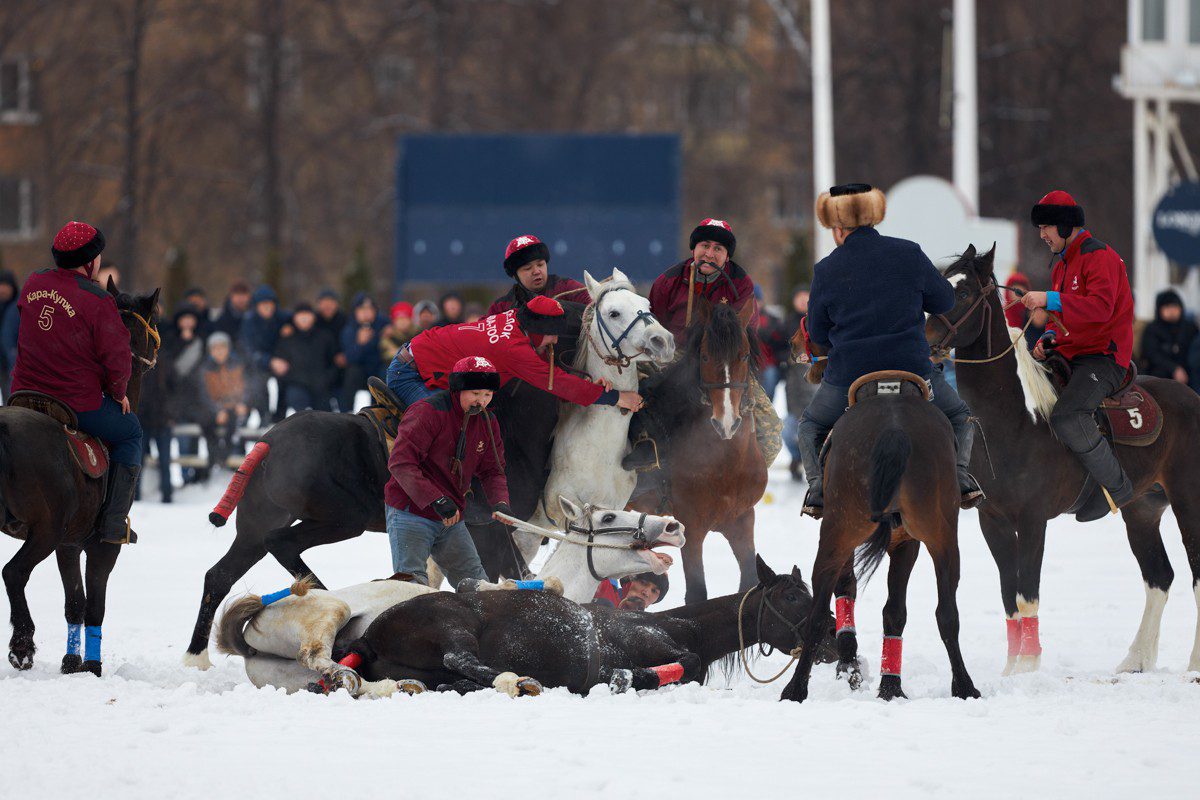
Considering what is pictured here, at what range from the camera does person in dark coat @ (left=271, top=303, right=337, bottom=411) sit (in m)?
18.3

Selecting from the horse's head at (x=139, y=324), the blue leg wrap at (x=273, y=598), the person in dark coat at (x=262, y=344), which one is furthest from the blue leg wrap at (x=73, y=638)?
the person in dark coat at (x=262, y=344)

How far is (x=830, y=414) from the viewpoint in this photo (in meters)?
8.21

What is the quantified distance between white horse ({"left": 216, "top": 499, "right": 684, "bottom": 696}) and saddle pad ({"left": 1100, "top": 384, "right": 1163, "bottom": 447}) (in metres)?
2.61

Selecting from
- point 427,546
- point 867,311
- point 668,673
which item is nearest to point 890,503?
point 867,311

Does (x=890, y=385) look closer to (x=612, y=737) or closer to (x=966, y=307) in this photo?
(x=966, y=307)

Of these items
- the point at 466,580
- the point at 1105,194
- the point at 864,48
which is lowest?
the point at 466,580

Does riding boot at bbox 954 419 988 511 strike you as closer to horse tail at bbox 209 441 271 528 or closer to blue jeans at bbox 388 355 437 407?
blue jeans at bbox 388 355 437 407

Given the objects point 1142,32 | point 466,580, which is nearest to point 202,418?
point 466,580

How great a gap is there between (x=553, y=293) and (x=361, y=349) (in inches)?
334

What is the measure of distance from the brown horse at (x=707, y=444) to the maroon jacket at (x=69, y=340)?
2.99 metres

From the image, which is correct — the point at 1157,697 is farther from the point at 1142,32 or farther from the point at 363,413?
the point at 1142,32

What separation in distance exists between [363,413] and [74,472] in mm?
1809

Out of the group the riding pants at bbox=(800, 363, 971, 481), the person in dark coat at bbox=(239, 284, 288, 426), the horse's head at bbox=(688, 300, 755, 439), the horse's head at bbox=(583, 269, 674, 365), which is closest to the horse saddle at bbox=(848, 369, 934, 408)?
the riding pants at bbox=(800, 363, 971, 481)

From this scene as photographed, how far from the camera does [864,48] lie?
37.7 m
